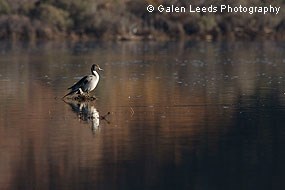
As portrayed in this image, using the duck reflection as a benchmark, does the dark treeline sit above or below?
above

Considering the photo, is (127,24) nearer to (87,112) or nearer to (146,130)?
(87,112)

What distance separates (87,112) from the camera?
772 inches

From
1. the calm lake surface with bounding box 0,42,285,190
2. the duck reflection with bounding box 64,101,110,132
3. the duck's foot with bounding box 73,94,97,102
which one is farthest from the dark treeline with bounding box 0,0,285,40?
the duck reflection with bounding box 64,101,110,132

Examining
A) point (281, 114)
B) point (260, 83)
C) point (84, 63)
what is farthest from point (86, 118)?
point (84, 63)

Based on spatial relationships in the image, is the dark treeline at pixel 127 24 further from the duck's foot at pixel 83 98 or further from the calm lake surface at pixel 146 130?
the duck's foot at pixel 83 98

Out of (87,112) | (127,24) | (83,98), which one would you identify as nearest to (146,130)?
(87,112)

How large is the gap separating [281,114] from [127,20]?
1611 inches

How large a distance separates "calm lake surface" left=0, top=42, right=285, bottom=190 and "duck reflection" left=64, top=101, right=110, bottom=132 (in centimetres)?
2

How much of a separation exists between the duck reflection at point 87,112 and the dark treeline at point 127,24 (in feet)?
117

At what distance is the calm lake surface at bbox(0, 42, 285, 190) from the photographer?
13.1 meters

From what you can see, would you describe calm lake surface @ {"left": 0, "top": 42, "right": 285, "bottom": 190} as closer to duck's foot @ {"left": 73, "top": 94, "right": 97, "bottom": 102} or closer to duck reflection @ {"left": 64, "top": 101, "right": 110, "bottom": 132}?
duck reflection @ {"left": 64, "top": 101, "right": 110, "bottom": 132}

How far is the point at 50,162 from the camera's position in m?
14.2

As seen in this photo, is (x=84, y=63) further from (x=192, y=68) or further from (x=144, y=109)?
(x=144, y=109)

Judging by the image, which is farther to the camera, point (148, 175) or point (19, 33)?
point (19, 33)
